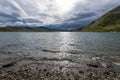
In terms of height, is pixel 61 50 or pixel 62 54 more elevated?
pixel 62 54

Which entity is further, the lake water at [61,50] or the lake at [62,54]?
the lake water at [61,50]

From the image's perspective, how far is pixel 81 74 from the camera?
17922mm

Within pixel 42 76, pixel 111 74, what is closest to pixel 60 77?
pixel 42 76

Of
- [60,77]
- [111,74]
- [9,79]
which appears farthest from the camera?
[111,74]

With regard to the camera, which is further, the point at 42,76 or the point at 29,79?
the point at 42,76

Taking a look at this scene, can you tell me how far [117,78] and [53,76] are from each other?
26.5 feet

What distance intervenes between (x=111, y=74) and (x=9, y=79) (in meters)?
13.2

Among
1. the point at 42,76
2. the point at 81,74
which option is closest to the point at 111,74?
the point at 81,74

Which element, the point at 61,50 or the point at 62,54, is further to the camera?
the point at 61,50

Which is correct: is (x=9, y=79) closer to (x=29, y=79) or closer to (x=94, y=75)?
(x=29, y=79)

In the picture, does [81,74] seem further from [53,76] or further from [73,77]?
[53,76]

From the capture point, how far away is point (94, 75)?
17.2m

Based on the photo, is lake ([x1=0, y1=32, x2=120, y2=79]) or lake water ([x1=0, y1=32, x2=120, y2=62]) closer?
lake ([x1=0, y1=32, x2=120, y2=79])

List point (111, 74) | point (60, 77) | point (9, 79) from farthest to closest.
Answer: point (111, 74)
point (60, 77)
point (9, 79)
